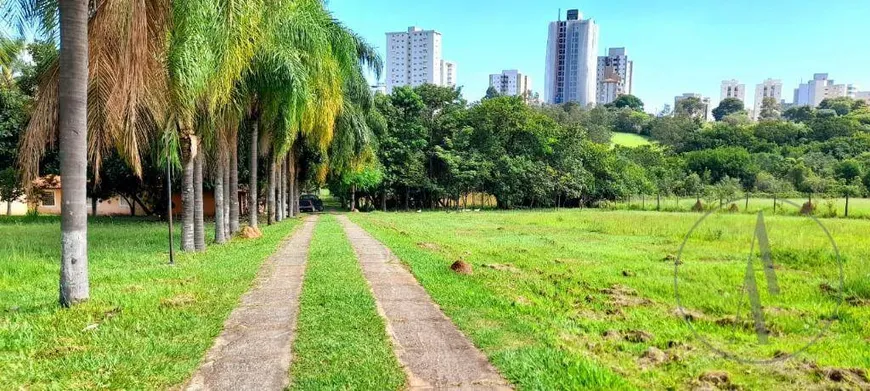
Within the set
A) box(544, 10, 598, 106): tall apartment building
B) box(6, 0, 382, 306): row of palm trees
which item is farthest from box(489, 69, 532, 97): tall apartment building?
box(6, 0, 382, 306): row of palm trees

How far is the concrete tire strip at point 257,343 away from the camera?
4.10m

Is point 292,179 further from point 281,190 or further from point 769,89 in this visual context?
point 769,89

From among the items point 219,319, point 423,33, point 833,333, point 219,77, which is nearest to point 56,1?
point 219,77

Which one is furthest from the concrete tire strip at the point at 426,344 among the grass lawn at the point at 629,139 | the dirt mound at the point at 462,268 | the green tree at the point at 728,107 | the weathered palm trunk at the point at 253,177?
the green tree at the point at 728,107

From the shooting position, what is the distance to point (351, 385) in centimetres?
395

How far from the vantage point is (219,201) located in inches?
554

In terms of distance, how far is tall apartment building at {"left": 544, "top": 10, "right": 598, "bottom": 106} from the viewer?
134 m

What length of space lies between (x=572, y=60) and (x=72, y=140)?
143m

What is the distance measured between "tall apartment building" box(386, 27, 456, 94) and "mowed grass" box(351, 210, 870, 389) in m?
81.7

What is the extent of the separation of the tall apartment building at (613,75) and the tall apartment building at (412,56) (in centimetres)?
8499

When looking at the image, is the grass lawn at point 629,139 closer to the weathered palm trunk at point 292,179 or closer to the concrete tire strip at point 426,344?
the weathered palm trunk at point 292,179

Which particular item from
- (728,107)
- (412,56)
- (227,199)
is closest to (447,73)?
(412,56)

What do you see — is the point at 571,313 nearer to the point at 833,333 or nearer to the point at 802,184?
the point at 833,333

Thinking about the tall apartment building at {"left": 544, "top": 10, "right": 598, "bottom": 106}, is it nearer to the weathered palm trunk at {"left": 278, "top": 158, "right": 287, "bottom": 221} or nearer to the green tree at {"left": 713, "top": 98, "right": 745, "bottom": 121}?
the green tree at {"left": 713, "top": 98, "right": 745, "bottom": 121}
